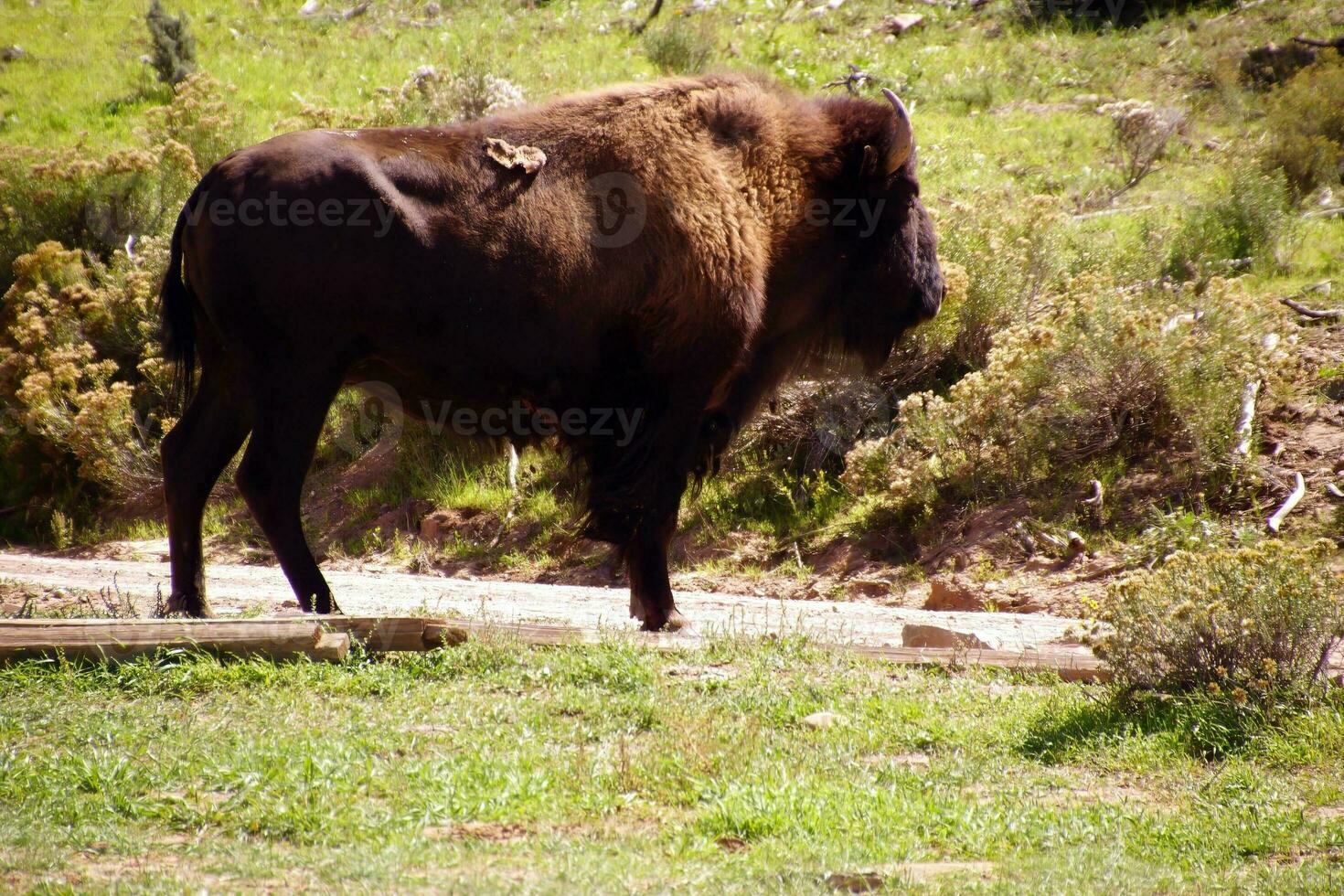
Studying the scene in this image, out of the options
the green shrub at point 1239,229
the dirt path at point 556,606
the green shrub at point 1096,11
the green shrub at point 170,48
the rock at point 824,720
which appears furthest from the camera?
the green shrub at point 170,48

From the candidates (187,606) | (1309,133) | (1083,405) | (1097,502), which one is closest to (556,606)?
(187,606)

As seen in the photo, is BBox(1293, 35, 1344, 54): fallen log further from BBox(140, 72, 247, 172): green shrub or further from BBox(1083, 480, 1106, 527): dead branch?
BBox(140, 72, 247, 172): green shrub

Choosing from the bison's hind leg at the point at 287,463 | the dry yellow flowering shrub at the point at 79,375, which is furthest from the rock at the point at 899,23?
the bison's hind leg at the point at 287,463

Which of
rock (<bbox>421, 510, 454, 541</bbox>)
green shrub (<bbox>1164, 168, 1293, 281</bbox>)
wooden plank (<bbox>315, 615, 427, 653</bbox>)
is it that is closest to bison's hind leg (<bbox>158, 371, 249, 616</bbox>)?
wooden plank (<bbox>315, 615, 427, 653</bbox>)

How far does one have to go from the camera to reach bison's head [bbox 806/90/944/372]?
6.33m

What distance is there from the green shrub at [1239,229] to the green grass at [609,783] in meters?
7.94

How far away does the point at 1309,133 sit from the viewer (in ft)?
43.7

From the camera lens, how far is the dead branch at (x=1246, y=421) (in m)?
8.09

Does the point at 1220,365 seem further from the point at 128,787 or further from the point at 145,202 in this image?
the point at 145,202

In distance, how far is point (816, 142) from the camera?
6.30 metres

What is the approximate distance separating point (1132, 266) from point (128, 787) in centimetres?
974

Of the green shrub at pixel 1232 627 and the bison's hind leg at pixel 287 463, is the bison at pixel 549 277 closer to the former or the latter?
the bison's hind leg at pixel 287 463

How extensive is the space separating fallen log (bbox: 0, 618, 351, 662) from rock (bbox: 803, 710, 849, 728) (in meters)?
1.77

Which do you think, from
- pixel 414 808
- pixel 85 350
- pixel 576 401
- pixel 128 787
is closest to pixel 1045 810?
pixel 414 808
